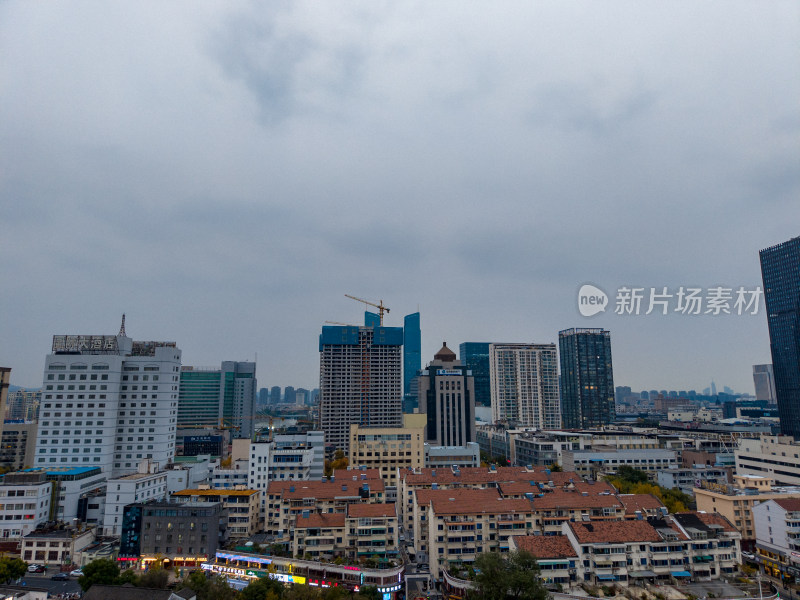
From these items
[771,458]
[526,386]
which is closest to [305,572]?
[771,458]

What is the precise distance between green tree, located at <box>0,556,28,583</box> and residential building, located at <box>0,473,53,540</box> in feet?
41.6

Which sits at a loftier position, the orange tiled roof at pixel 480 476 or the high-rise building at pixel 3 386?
the high-rise building at pixel 3 386

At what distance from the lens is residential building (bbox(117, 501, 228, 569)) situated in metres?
52.7

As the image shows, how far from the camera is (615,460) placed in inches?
3388

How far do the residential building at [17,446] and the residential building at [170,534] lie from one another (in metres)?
59.2

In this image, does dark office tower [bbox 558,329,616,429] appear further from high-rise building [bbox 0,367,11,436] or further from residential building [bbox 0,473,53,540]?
high-rise building [bbox 0,367,11,436]

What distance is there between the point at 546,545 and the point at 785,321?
396 feet

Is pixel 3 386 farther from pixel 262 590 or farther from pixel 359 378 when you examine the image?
pixel 359 378

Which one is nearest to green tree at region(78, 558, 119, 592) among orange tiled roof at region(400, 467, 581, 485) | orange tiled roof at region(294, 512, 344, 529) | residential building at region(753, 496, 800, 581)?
orange tiled roof at region(294, 512, 344, 529)

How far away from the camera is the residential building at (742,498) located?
179ft

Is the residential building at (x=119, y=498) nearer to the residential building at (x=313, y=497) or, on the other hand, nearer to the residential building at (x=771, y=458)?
the residential building at (x=313, y=497)

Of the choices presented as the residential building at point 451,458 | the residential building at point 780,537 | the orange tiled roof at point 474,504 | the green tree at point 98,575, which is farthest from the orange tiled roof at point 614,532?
the residential building at point 451,458

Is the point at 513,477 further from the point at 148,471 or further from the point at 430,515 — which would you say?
the point at 148,471

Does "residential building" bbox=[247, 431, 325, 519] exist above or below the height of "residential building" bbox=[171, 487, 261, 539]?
above
